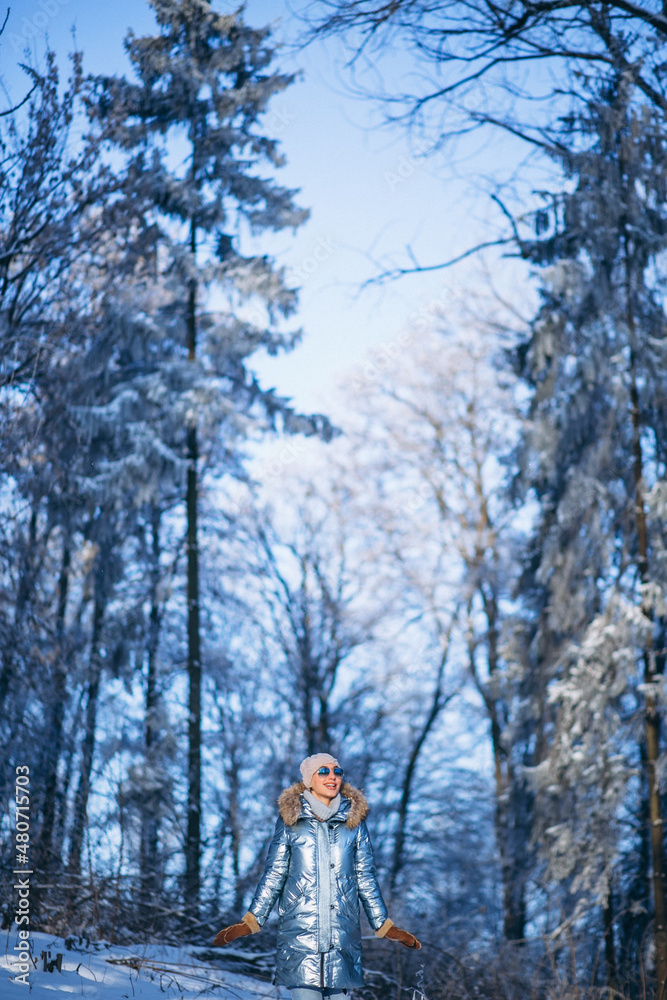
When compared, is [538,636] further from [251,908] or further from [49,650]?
[251,908]

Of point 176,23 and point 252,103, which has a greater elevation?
point 176,23

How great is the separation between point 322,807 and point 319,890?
359 mm

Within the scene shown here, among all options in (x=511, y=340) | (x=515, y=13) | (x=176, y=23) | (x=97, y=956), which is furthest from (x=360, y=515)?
(x=97, y=956)

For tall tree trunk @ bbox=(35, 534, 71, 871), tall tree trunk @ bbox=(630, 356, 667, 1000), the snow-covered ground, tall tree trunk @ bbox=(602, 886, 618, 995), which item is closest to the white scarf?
the snow-covered ground

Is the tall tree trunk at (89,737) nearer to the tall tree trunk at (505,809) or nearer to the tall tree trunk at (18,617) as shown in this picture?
the tall tree trunk at (18,617)

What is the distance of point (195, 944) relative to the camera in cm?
735

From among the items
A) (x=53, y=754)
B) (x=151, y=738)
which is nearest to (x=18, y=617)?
(x=53, y=754)

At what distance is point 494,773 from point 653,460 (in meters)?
9.42

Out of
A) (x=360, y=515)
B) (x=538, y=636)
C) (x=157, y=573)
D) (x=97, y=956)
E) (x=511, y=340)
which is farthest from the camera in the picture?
(x=360, y=515)

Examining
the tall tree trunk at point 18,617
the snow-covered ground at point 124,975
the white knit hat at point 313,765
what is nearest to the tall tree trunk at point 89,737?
the tall tree trunk at point 18,617

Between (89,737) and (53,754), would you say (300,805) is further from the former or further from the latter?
(89,737)

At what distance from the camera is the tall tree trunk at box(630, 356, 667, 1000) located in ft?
26.9

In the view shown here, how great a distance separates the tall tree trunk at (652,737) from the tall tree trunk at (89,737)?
5.24 meters

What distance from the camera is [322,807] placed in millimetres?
4203
